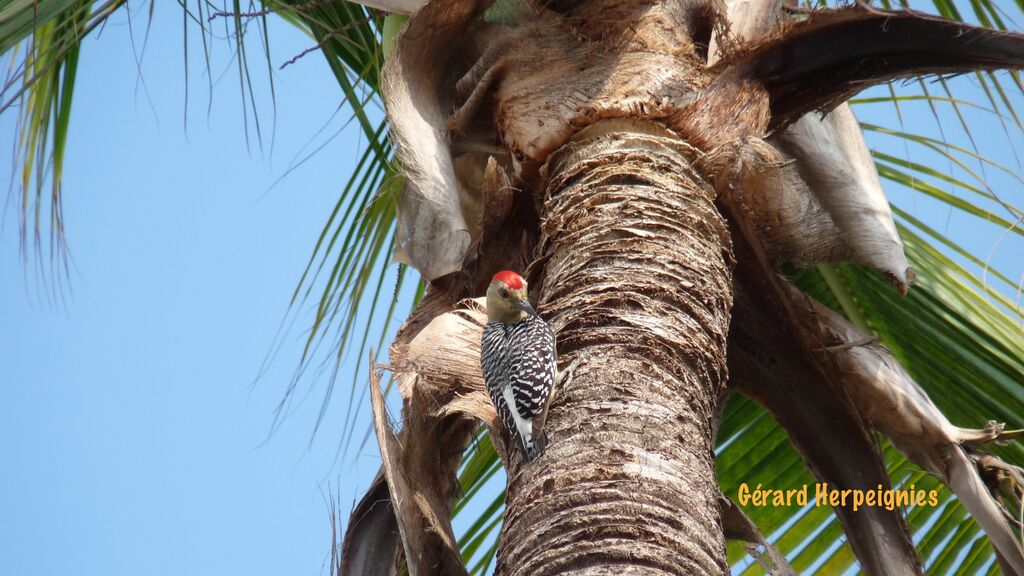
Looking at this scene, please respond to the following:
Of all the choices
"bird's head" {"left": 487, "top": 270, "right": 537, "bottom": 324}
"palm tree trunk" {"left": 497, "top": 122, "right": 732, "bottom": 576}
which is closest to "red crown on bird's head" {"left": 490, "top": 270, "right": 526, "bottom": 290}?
"bird's head" {"left": 487, "top": 270, "right": 537, "bottom": 324}

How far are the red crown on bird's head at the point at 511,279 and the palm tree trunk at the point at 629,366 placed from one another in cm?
40

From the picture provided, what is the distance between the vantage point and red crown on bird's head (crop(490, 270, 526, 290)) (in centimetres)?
345

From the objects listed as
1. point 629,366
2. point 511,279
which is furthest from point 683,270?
point 511,279

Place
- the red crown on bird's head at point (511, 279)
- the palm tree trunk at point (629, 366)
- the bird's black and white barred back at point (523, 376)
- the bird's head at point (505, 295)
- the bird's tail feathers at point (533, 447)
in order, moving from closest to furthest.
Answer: the palm tree trunk at point (629, 366), the bird's tail feathers at point (533, 447), the bird's black and white barred back at point (523, 376), the bird's head at point (505, 295), the red crown on bird's head at point (511, 279)

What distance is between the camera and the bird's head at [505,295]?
3.35 metres

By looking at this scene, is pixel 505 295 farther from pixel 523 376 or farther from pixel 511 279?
pixel 523 376

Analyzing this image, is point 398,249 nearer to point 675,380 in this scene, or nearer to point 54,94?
point 675,380

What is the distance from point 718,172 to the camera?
3.08m

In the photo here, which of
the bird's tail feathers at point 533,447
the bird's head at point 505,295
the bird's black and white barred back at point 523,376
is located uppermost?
the bird's head at point 505,295

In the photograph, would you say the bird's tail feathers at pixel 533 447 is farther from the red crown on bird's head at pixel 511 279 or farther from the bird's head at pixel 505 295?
the red crown on bird's head at pixel 511 279

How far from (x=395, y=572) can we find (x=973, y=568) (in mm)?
1824

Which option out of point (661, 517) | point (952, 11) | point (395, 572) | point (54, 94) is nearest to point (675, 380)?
point (661, 517)

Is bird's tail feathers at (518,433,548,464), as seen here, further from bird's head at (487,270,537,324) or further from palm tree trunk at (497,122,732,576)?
bird's head at (487,270,537,324)

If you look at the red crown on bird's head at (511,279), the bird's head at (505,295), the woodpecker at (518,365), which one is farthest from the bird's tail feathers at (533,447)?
the red crown on bird's head at (511,279)
